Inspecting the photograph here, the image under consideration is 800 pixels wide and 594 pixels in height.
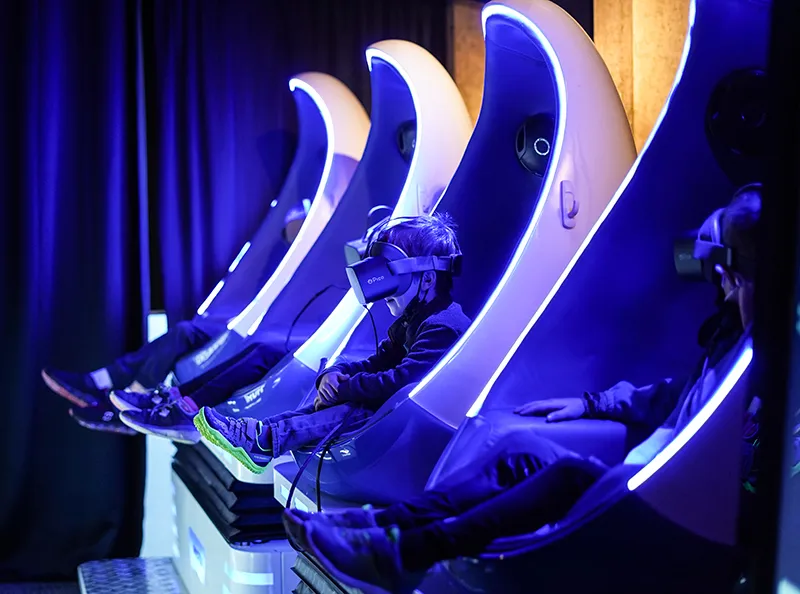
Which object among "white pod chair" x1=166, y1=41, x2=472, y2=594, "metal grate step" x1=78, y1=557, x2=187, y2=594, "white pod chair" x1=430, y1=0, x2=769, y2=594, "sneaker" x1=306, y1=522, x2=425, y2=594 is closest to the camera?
"sneaker" x1=306, y1=522, x2=425, y2=594

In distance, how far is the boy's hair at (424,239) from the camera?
1.62m

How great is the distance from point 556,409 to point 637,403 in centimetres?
11

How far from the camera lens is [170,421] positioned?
1947 millimetres

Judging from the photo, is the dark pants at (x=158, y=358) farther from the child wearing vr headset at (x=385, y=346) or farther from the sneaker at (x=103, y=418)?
the child wearing vr headset at (x=385, y=346)

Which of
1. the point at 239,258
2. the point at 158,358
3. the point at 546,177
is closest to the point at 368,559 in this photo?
the point at 546,177

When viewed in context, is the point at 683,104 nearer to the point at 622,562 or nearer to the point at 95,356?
the point at 622,562

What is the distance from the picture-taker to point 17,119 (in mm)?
2670

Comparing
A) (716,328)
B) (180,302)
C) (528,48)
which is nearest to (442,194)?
(528,48)

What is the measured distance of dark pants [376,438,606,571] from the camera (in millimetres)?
922

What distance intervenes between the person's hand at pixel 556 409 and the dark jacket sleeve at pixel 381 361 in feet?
1.54

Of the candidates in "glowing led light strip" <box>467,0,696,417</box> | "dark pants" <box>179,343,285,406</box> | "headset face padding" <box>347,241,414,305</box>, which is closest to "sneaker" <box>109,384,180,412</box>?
"dark pants" <box>179,343,285,406</box>

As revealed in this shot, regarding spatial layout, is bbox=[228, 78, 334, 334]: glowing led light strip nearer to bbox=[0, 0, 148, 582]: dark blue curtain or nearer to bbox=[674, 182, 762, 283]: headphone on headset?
bbox=[0, 0, 148, 582]: dark blue curtain

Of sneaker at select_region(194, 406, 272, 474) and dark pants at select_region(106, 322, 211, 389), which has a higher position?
dark pants at select_region(106, 322, 211, 389)

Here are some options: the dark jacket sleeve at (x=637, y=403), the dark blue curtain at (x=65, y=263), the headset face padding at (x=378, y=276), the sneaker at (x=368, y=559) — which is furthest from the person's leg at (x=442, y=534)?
the dark blue curtain at (x=65, y=263)
